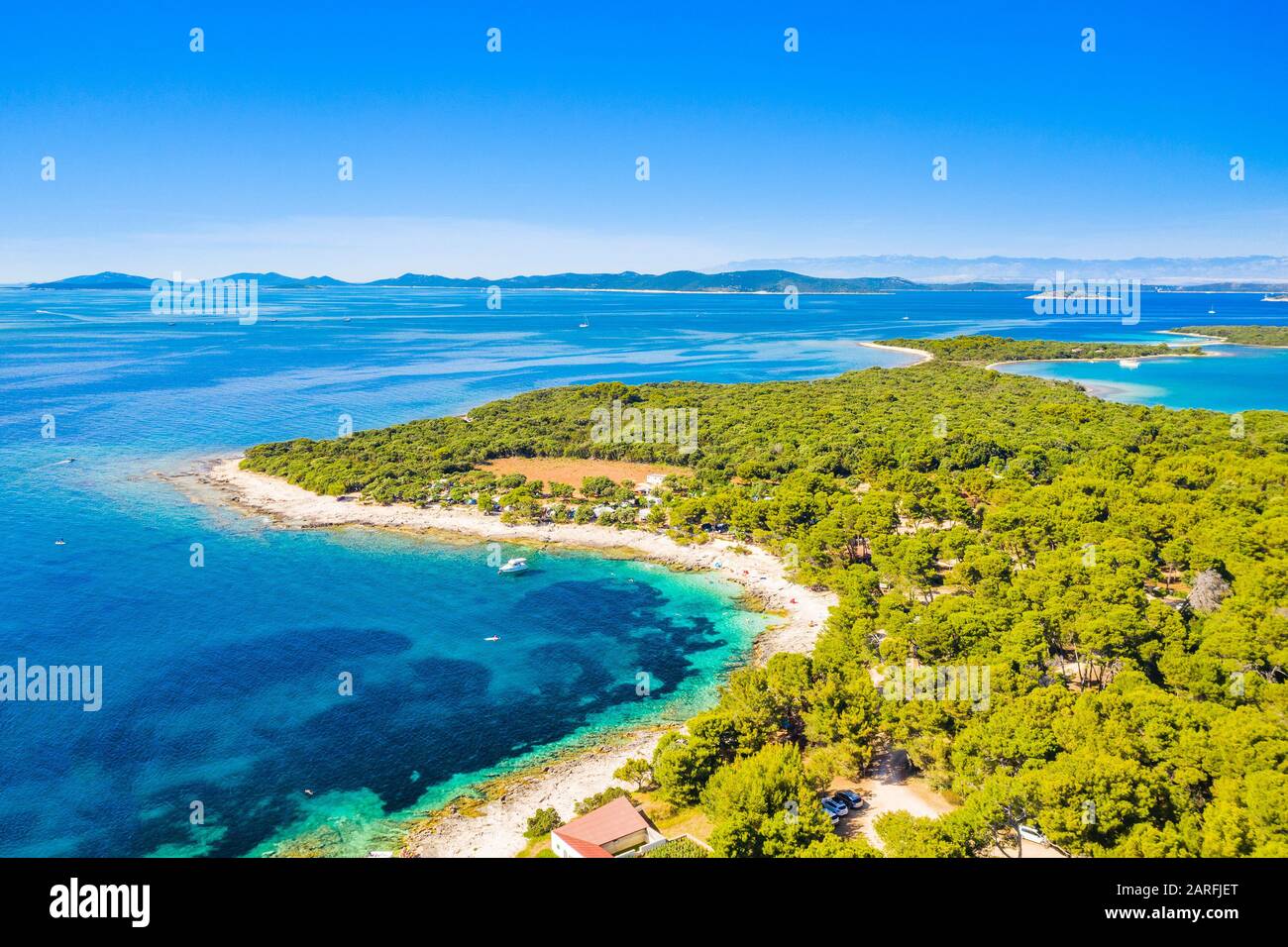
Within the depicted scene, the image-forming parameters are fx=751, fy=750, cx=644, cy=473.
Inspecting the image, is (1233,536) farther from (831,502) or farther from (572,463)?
(572,463)

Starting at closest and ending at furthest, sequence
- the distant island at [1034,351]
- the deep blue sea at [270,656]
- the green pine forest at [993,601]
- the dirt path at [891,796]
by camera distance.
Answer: the green pine forest at [993,601], the dirt path at [891,796], the deep blue sea at [270,656], the distant island at [1034,351]

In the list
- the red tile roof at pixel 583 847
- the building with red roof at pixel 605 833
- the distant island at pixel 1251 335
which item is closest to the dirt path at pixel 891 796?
the building with red roof at pixel 605 833

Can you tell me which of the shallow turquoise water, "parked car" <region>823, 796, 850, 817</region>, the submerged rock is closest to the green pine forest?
the submerged rock

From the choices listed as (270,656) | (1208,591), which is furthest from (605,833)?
(1208,591)

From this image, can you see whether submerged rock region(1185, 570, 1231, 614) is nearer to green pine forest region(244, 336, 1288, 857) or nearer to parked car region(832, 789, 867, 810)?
green pine forest region(244, 336, 1288, 857)

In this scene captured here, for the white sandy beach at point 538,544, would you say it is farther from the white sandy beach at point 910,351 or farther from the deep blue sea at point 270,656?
the white sandy beach at point 910,351
